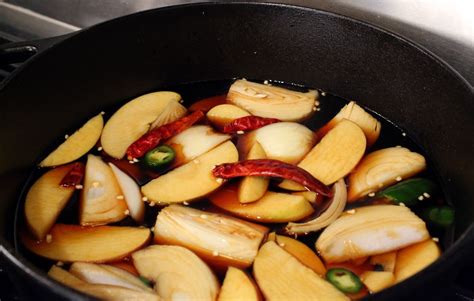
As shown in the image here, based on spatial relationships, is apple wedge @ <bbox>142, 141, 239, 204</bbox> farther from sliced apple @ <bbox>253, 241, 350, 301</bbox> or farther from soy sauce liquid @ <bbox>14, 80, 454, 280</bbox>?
sliced apple @ <bbox>253, 241, 350, 301</bbox>

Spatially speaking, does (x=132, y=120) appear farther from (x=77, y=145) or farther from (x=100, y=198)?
(x=100, y=198)

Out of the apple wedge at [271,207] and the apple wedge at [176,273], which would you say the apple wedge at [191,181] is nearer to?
the apple wedge at [271,207]

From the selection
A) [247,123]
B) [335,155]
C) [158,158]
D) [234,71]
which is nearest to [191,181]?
[158,158]

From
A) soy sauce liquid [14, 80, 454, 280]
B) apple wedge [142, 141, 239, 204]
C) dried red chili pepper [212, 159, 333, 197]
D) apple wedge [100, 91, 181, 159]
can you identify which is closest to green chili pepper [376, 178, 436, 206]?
soy sauce liquid [14, 80, 454, 280]

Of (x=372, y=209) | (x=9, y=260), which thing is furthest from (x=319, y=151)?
(x=9, y=260)

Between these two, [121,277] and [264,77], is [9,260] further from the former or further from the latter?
[264,77]

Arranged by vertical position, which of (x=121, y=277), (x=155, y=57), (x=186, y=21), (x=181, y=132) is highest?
(x=186, y=21)
